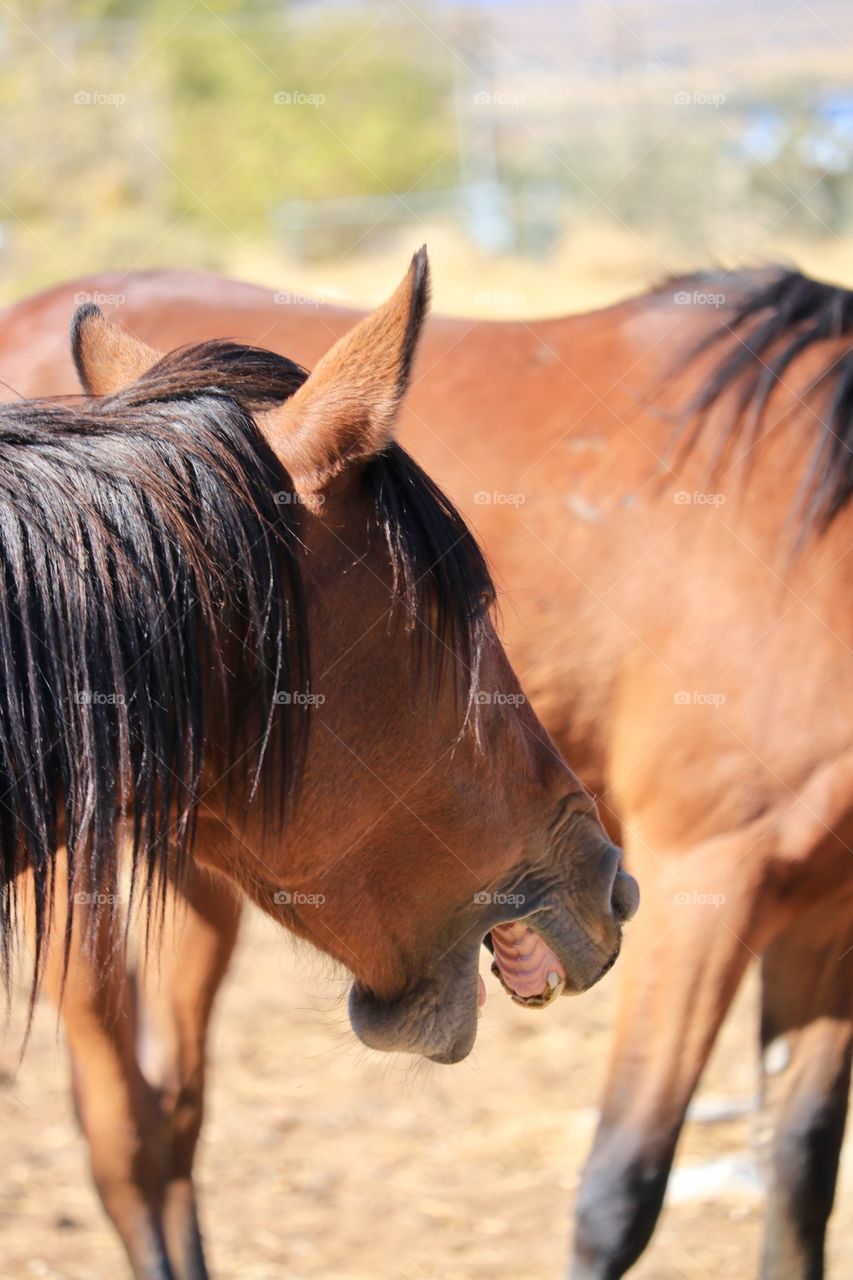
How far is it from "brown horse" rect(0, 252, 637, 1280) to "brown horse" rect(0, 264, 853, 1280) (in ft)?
3.38

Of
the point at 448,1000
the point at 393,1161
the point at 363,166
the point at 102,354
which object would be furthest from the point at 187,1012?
the point at 363,166

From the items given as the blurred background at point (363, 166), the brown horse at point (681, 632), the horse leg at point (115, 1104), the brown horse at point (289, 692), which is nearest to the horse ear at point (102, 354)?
the brown horse at point (289, 692)

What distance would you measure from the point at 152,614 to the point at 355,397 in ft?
1.09

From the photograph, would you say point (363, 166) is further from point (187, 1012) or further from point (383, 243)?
point (187, 1012)

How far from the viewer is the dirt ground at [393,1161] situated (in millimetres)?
3486

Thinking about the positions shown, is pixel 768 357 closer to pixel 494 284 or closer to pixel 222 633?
pixel 222 633

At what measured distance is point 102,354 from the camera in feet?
6.47

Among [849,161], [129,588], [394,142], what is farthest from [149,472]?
[394,142]

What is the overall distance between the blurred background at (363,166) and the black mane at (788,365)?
836 centimetres

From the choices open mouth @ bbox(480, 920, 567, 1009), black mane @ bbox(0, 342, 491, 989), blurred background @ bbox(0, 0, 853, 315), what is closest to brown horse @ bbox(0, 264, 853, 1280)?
open mouth @ bbox(480, 920, 567, 1009)

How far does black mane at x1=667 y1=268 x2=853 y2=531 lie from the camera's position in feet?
9.75

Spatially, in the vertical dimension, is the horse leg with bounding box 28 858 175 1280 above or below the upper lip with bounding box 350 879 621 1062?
below

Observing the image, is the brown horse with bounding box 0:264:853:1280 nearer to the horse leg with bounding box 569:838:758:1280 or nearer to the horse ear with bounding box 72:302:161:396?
the horse leg with bounding box 569:838:758:1280

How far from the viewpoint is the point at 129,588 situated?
1.44m
